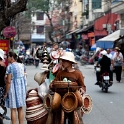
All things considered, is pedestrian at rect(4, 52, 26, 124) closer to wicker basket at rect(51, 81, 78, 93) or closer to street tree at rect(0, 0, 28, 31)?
wicker basket at rect(51, 81, 78, 93)

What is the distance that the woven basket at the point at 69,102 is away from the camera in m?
7.39

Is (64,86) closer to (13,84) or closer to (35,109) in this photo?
(35,109)

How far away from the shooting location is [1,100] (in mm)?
9539

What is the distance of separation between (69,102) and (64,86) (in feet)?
0.94

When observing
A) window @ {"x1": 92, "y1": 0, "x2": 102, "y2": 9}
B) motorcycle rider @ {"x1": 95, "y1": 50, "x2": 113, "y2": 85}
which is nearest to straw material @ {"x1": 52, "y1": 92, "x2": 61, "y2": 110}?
motorcycle rider @ {"x1": 95, "y1": 50, "x2": 113, "y2": 85}

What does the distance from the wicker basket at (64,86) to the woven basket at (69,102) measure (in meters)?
0.10

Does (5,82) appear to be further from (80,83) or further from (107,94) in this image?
(107,94)

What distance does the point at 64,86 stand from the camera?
7.46 m

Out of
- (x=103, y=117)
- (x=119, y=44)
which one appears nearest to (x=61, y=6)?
(x=119, y=44)

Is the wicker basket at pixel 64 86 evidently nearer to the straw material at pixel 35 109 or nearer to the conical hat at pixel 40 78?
the straw material at pixel 35 109

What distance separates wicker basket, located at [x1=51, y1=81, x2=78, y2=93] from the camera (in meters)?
7.46

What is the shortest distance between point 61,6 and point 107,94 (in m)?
53.3

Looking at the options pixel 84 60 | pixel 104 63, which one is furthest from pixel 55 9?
pixel 104 63

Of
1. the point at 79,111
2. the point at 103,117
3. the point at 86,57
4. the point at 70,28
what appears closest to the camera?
the point at 79,111
